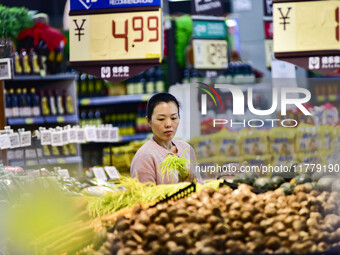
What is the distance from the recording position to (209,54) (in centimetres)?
719

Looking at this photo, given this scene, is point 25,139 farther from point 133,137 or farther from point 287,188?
point 133,137

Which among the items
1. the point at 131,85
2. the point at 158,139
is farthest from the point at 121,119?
the point at 158,139

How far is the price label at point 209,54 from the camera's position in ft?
23.5

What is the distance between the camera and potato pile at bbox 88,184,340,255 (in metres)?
1.87

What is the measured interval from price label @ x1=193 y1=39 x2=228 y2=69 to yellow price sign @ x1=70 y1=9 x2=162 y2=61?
2.39 m

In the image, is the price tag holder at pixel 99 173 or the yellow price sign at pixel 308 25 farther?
the price tag holder at pixel 99 173

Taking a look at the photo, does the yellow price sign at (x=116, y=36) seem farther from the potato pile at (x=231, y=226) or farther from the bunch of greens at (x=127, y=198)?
the potato pile at (x=231, y=226)

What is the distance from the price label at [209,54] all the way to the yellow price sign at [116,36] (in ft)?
7.85

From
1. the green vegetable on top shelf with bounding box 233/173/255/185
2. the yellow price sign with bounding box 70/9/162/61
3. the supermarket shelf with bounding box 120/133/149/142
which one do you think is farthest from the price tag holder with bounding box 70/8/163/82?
the supermarket shelf with bounding box 120/133/149/142

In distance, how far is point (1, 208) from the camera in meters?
2.66

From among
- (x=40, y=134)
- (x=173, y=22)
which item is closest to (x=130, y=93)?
(x=173, y=22)

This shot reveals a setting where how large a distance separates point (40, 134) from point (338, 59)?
265 cm

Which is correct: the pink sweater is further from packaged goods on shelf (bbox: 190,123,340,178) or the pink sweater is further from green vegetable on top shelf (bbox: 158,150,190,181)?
packaged goods on shelf (bbox: 190,123,340,178)

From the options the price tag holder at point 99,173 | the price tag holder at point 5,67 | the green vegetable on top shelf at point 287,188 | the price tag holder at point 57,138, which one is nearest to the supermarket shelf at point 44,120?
the price tag holder at point 57,138
